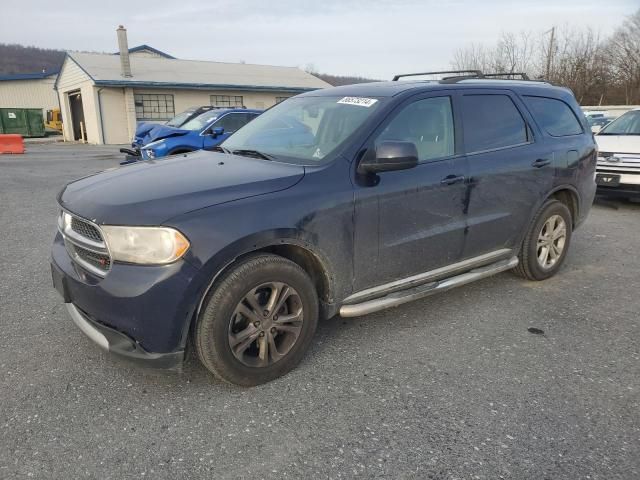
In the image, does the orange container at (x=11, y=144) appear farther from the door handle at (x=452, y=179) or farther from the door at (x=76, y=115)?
the door handle at (x=452, y=179)

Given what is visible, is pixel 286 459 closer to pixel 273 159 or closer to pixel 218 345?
pixel 218 345

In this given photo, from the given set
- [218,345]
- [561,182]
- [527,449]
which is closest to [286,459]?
[218,345]

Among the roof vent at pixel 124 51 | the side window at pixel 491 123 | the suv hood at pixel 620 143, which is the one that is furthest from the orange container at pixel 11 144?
the side window at pixel 491 123

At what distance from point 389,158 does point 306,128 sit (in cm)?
90

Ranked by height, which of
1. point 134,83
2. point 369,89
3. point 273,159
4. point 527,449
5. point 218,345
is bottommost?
point 527,449

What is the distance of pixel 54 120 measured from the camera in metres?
36.0

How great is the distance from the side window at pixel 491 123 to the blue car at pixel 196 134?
230 inches

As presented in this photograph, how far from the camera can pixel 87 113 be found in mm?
25641

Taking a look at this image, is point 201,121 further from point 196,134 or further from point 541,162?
point 541,162

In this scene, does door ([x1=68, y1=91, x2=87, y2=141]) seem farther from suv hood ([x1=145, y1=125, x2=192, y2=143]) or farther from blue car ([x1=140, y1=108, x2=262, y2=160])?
blue car ([x1=140, y1=108, x2=262, y2=160])

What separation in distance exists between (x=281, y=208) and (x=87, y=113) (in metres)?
26.9

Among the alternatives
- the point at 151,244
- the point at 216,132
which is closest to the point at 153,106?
the point at 216,132

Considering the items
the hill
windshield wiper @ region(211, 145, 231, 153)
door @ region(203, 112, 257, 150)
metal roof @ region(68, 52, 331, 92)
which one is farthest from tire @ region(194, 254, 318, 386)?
the hill

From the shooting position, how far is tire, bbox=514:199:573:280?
4332mm
